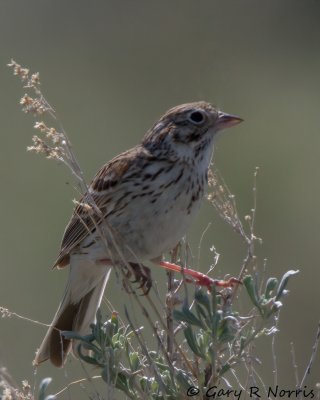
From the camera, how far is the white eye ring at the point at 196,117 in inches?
225

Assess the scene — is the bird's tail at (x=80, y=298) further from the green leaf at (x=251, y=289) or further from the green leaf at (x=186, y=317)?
the green leaf at (x=251, y=289)

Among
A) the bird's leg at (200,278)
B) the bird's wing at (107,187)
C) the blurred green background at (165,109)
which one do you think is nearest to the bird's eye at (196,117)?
the bird's wing at (107,187)

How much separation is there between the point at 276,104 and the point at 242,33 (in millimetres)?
1196

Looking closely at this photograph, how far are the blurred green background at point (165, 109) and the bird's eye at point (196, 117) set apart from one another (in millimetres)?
2614

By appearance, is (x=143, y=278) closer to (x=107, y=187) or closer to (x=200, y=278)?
(x=200, y=278)

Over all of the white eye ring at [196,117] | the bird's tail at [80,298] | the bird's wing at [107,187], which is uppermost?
the white eye ring at [196,117]

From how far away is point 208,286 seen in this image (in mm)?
5336

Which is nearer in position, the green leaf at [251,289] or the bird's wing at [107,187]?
the green leaf at [251,289]

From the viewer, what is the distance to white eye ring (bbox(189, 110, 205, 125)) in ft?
18.7

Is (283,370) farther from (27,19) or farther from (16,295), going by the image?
(27,19)

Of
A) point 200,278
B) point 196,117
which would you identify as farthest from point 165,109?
point 200,278

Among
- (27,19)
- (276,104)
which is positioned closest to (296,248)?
(276,104)

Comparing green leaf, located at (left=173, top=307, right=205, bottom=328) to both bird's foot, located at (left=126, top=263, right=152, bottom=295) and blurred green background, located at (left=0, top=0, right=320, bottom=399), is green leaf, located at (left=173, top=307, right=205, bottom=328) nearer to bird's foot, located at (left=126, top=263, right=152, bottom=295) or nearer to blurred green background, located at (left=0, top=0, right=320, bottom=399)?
bird's foot, located at (left=126, top=263, right=152, bottom=295)

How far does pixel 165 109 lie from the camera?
1145 cm
